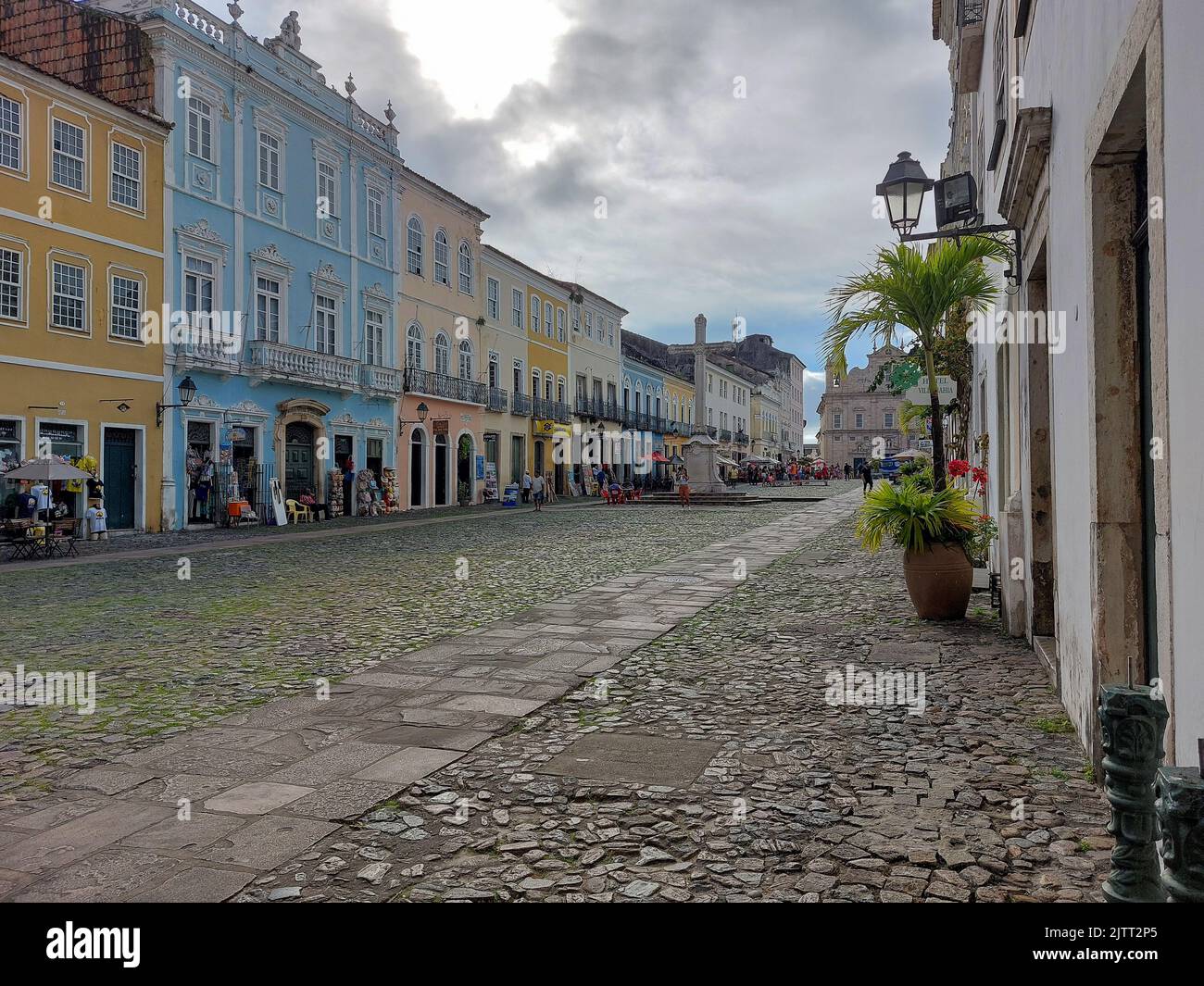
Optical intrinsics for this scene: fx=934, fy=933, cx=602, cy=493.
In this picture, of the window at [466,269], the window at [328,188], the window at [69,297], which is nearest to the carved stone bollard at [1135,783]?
the window at [69,297]

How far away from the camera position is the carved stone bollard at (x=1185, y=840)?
1612 mm

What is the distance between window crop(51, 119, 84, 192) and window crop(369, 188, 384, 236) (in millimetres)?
10825

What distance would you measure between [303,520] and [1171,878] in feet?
80.0

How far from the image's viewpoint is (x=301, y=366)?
24.8 meters

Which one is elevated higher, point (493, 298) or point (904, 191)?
point (493, 298)

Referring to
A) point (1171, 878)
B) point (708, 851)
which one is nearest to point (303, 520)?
point (708, 851)

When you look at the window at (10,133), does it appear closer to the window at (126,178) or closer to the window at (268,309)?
the window at (126,178)

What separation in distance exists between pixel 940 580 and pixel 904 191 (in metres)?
3.37

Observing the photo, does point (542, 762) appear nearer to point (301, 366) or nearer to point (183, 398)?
point (183, 398)

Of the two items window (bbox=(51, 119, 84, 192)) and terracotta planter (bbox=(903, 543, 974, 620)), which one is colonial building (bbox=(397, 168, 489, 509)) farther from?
terracotta planter (bbox=(903, 543, 974, 620))

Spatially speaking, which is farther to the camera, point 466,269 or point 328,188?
point 466,269

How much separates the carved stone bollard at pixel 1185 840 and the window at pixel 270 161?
2573 centimetres

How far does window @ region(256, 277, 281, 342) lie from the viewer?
23859 mm

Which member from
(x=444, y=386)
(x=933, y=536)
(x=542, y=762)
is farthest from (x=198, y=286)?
(x=542, y=762)
